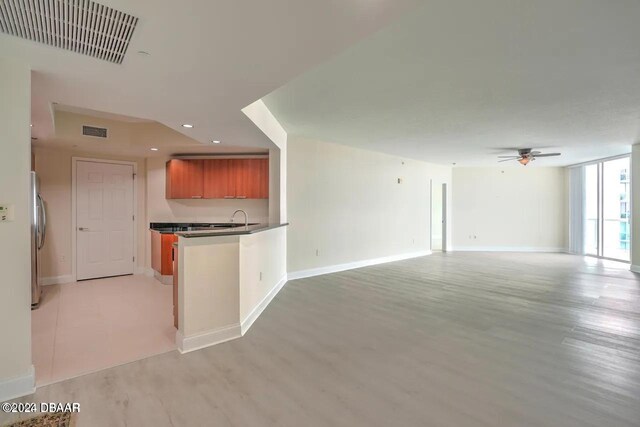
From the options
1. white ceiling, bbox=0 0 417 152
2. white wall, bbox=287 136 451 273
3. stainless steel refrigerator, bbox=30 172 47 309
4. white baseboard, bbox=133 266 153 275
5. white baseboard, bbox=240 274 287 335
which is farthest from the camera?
white baseboard, bbox=133 266 153 275

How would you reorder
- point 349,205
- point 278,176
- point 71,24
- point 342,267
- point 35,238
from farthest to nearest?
point 349,205
point 342,267
point 278,176
point 35,238
point 71,24

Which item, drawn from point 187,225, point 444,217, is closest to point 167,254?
point 187,225

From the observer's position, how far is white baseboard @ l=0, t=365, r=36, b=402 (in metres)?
2.13

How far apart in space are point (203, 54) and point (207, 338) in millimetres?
2447

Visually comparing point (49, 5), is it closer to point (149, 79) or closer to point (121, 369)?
point (149, 79)

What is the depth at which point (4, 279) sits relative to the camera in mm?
2148

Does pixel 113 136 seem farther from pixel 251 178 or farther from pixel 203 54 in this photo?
pixel 203 54

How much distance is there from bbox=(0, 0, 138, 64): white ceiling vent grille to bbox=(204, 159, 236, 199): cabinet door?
4038mm

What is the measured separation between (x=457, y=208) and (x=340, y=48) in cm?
923

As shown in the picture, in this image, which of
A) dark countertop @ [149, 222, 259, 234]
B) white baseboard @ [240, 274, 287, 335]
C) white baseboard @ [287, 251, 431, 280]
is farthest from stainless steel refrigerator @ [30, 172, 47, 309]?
white baseboard @ [287, 251, 431, 280]

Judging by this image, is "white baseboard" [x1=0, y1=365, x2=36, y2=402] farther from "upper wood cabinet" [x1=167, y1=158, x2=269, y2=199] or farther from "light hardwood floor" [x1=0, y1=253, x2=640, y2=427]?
"upper wood cabinet" [x1=167, y1=158, x2=269, y2=199]

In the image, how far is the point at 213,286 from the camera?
3.05 m

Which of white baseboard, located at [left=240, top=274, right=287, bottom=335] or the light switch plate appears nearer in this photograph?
the light switch plate

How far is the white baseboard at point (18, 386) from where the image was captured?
6.98ft
